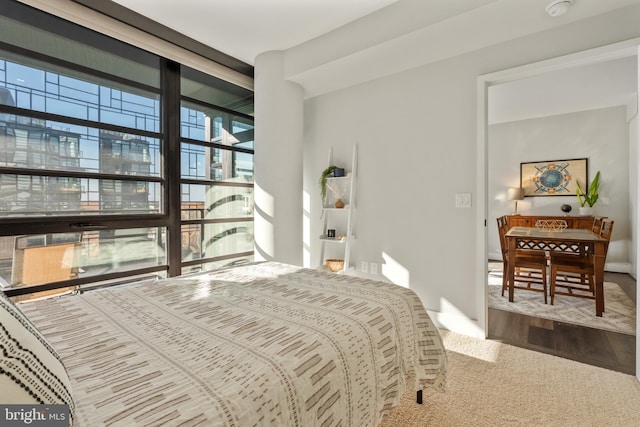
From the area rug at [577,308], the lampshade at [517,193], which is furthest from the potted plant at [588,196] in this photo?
the area rug at [577,308]

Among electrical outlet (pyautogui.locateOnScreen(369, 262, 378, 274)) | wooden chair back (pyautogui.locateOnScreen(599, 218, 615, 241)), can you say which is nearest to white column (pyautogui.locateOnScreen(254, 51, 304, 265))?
electrical outlet (pyautogui.locateOnScreen(369, 262, 378, 274))

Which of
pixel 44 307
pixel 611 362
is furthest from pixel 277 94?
pixel 611 362

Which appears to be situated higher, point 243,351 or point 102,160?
point 102,160

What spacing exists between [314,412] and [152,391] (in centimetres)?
42

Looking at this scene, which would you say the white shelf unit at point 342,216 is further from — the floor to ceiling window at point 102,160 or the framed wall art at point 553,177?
the framed wall art at point 553,177

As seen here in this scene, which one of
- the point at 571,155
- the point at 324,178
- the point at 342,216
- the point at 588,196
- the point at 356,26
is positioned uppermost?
the point at 356,26

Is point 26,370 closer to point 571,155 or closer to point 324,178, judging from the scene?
point 324,178

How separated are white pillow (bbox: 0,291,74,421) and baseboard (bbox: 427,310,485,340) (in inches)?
106

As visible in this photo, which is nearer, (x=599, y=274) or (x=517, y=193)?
(x=599, y=274)

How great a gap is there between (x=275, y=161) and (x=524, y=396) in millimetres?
2631

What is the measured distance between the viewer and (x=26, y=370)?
0.52 metres

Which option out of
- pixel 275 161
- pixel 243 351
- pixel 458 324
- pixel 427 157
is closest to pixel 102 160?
pixel 275 161

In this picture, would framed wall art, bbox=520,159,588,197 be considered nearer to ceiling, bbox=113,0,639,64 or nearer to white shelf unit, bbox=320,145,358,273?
ceiling, bbox=113,0,639,64

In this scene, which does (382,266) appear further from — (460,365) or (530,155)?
(530,155)
